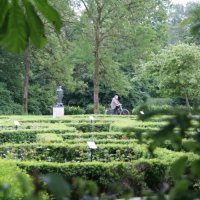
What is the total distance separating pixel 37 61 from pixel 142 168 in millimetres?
23240

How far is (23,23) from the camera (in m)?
1.26

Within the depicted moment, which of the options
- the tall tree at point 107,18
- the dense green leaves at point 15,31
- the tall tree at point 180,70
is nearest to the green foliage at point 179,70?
the tall tree at point 180,70

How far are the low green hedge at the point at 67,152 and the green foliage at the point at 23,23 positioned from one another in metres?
7.21

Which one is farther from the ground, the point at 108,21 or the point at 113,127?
the point at 108,21

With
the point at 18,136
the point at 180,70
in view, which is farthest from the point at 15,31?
the point at 180,70

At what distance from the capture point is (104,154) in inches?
344

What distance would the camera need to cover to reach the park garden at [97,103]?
0.95 meters

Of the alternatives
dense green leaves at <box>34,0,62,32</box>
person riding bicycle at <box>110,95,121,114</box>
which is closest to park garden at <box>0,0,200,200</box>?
dense green leaves at <box>34,0,62,32</box>

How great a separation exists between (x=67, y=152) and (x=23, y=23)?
7.54 m

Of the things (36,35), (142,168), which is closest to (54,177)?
(36,35)

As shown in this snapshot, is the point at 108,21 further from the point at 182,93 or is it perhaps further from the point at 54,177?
the point at 54,177

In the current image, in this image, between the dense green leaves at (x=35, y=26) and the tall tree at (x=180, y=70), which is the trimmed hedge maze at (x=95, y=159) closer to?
the dense green leaves at (x=35, y=26)

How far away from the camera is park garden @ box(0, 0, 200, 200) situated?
0.95 m

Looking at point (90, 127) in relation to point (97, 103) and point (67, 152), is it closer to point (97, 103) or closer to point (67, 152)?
point (67, 152)
